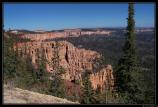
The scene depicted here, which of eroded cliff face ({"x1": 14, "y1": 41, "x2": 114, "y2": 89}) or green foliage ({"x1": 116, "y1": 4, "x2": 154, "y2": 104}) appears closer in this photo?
green foliage ({"x1": 116, "y1": 4, "x2": 154, "y2": 104})

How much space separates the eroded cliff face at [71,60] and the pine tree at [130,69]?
96 centimetres

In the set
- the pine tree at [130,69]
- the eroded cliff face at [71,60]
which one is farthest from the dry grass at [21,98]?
the eroded cliff face at [71,60]

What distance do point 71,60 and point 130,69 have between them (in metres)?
16.0

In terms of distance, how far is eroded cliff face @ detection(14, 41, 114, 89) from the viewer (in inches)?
963

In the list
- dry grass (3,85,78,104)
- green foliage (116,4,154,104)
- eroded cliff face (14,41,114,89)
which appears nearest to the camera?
dry grass (3,85,78,104)

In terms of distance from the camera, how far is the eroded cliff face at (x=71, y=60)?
24472mm

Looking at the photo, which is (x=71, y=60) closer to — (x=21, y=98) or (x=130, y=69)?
(x=130, y=69)

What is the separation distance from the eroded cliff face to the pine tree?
0.96 meters

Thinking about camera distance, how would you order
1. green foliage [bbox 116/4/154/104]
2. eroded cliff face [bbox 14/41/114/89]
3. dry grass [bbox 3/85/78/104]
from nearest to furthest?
1. dry grass [bbox 3/85/78/104]
2. green foliage [bbox 116/4/154/104]
3. eroded cliff face [bbox 14/41/114/89]

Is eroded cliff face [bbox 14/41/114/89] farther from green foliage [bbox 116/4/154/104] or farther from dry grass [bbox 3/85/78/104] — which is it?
dry grass [bbox 3/85/78/104]

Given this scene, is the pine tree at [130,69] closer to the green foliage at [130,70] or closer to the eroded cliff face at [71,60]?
the green foliage at [130,70]

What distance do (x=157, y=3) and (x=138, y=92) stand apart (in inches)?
547

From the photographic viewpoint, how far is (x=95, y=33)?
30938 mm

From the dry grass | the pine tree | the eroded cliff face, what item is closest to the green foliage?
the pine tree
